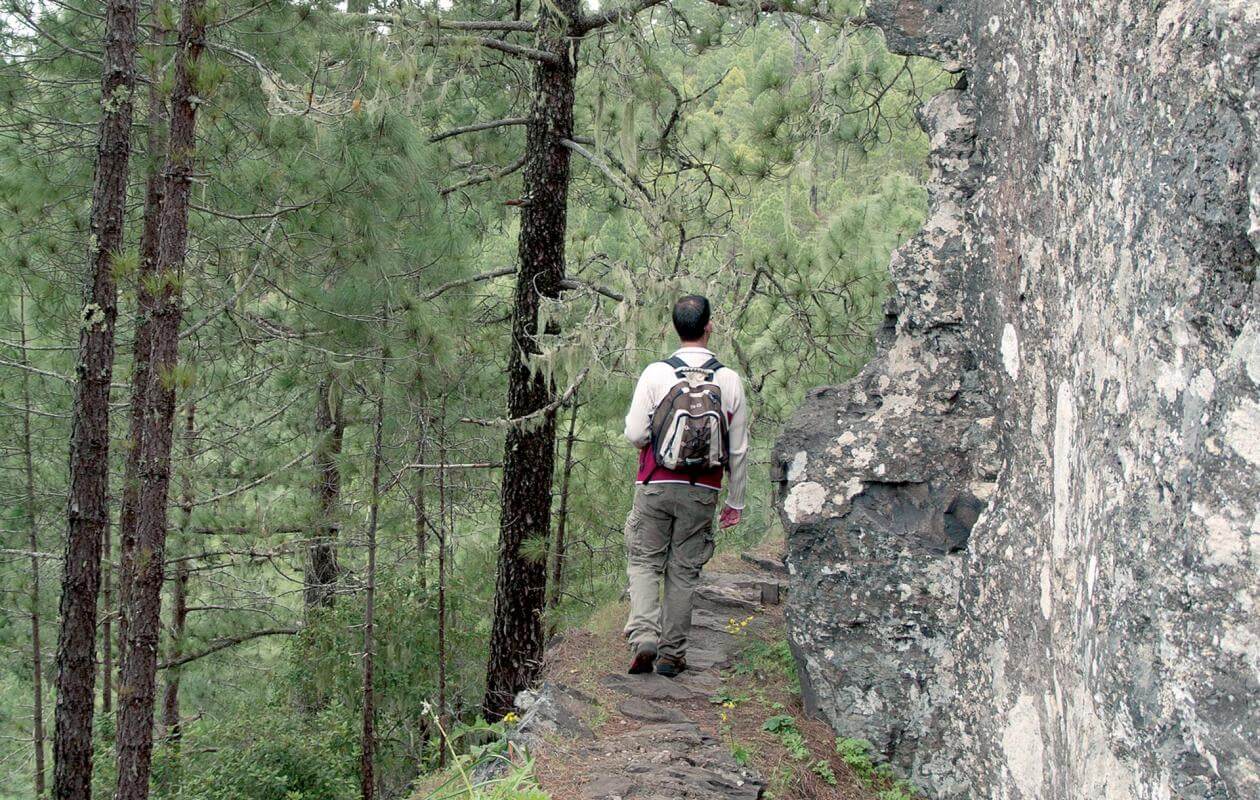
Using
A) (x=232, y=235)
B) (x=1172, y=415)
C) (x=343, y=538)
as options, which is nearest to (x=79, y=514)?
→ (x=232, y=235)

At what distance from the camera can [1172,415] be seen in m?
2.42

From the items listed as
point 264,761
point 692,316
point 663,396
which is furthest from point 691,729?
point 264,761

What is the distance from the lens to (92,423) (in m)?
7.21

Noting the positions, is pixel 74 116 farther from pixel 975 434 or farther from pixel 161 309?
pixel 975 434

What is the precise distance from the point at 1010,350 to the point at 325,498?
9.33 m

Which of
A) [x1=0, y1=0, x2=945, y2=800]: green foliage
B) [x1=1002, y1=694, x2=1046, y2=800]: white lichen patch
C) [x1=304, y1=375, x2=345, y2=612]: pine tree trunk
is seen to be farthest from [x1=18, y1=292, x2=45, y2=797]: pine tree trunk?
[x1=1002, y1=694, x2=1046, y2=800]: white lichen patch

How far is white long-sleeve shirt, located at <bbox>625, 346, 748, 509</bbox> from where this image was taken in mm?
5008

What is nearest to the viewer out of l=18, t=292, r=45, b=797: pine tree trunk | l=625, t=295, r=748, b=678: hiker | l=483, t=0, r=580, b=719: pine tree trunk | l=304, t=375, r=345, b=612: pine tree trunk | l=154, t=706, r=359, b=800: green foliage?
l=625, t=295, r=748, b=678: hiker

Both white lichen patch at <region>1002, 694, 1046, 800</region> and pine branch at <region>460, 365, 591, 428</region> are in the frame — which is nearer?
white lichen patch at <region>1002, 694, 1046, 800</region>

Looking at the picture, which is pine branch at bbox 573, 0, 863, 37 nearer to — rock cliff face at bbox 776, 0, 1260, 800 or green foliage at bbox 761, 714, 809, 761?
rock cliff face at bbox 776, 0, 1260, 800

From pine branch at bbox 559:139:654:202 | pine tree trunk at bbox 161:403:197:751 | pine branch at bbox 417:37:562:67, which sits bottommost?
pine tree trunk at bbox 161:403:197:751

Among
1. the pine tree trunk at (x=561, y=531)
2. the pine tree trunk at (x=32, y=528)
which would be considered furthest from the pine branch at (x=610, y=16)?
the pine tree trunk at (x=32, y=528)

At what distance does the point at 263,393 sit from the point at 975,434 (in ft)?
40.5

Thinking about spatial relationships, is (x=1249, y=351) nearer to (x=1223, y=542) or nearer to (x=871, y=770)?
(x=1223, y=542)
